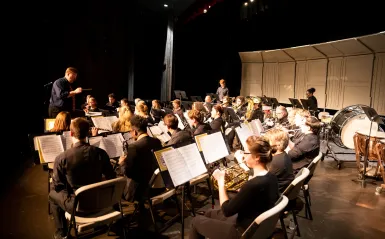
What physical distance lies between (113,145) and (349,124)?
543cm

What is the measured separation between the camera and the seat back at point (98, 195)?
2.61 metres

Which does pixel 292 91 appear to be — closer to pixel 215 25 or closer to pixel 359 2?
pixel 359 2

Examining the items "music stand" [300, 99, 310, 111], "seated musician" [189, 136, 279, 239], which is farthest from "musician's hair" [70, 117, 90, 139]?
"music stand" [300, 99, 310, 111]

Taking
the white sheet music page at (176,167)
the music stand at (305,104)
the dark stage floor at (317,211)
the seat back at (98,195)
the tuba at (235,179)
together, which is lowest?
the dark stage floor at (317,211)

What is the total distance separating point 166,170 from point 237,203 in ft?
3.23

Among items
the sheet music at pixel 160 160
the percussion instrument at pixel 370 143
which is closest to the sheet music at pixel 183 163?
the sheet music at pixel 160 160

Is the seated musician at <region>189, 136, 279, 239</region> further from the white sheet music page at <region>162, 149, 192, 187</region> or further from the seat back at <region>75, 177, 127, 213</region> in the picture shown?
the seat back at <region>75, 177, 127, 213</region>

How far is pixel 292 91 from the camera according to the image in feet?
41.5

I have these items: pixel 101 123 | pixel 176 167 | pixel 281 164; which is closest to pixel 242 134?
pixel 281 164

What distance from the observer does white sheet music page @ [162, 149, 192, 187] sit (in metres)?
2.91

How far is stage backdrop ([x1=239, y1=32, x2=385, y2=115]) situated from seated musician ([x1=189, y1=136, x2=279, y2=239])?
8303 mm

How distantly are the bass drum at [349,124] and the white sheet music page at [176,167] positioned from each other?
16.8 ft

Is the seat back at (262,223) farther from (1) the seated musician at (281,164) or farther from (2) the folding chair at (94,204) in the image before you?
(2) the folding chair at (94,204)

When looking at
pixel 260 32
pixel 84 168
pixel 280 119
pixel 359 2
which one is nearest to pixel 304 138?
pixel 280 119
